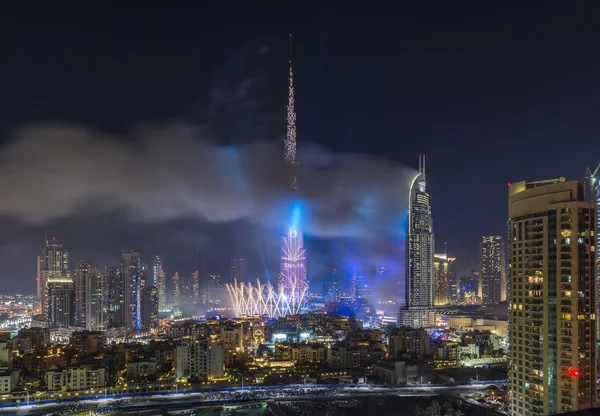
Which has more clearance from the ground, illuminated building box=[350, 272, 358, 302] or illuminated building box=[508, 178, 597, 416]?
illuminated building box=[508, 178, 597, 416]

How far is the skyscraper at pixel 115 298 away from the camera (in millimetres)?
23203

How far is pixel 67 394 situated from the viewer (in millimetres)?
11031

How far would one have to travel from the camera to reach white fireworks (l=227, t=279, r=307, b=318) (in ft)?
86.8

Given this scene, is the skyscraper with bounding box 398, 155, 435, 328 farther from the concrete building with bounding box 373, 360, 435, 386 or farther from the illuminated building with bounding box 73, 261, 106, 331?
the illuminated building with bounding box 73, 261, 106, 331

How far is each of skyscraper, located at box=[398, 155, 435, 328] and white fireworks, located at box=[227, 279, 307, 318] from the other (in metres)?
5.18

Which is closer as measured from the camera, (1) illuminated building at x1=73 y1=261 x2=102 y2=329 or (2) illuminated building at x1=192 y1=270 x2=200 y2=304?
(1) illuminated building at x1=73 y1=261 x2=102 y2=329

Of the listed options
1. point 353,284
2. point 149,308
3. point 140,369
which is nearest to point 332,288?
point 353,284

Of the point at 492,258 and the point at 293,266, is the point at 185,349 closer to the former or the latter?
the point at 293,266

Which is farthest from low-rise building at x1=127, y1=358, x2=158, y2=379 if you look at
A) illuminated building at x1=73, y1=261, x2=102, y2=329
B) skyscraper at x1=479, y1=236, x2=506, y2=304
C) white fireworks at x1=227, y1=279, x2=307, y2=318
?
skyscraper at x1=479, y1=236, x2=506, y2=304

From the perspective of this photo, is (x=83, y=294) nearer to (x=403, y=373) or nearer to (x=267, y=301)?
(x=267, y=301)

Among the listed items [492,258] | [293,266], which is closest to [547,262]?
[293,266]

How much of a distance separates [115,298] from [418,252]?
1382cm

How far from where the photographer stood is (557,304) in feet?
20.8

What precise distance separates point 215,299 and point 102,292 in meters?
13.6
